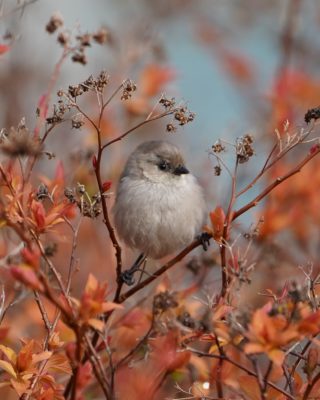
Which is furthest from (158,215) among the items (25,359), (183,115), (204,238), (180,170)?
(25,359)

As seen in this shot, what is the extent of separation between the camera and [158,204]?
397 cm

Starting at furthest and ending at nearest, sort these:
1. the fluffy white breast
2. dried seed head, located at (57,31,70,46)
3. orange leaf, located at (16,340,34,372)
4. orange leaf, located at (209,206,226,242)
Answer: the fluffy white breast
dried seed head, located at (57,31,70,46)
orange leaf, located at (209,206,226,242)
orange leaf, located at (16,340,34,372)

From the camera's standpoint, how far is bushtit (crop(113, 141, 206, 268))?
155 inches

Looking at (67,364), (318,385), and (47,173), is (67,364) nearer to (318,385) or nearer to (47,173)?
(318,385)

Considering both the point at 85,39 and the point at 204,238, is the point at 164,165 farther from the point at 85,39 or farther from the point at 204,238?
the point at 85,39

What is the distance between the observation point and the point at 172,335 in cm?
205

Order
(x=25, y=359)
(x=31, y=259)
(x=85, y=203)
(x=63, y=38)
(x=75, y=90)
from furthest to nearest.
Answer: (x=63, y=38), (x=85, y=203), (x=75, y=90), (x=25, y=359), (x=31, y=259)

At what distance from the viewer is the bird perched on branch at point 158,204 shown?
3.95 meters

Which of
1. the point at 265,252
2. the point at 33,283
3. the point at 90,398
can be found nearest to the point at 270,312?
the point at 33,283

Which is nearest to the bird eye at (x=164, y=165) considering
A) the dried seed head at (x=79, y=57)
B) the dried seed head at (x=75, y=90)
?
the dried seed head at (x=79, y=57)

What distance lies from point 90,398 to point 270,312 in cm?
132

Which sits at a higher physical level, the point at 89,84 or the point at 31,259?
the point at 89,84

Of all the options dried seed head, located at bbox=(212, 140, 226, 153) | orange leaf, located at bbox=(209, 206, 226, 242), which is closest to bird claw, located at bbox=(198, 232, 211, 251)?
orange leaf, located at bbox=(209, 206, 226, 242)

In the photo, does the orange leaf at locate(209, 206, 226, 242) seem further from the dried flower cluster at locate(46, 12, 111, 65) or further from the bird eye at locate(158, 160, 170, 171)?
the bird eye at locate(158, 160, 170, 171)
